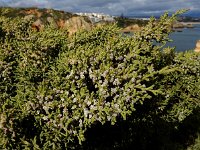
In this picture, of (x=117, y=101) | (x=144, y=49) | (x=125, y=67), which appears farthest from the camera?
(x=144, y=49)

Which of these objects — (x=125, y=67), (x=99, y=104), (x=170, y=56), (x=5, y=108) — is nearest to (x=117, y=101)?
(x=99, y=104)

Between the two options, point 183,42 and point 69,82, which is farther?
point 183,42

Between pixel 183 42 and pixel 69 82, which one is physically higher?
pixel 69 82

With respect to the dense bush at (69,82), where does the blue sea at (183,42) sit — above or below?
below

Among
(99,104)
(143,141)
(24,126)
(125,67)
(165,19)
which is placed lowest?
(143,141)

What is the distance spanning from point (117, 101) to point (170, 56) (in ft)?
10.4

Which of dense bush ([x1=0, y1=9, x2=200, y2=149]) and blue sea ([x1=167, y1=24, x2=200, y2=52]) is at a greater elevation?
dense bush ([x1=0, y1=9, x2=200, y2=149])

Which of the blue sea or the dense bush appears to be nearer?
the dense bush

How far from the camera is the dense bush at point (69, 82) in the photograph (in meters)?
6.61

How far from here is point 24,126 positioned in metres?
6.98

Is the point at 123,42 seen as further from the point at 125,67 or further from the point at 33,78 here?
the point at 33,78

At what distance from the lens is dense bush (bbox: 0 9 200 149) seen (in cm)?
661

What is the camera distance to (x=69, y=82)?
22.5ft

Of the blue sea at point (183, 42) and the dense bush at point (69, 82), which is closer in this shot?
the dense bush at point (69, 82)
